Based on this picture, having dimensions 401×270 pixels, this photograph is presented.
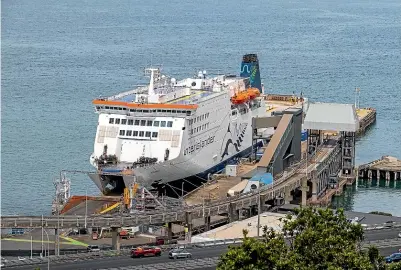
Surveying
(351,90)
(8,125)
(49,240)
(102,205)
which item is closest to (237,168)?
(102,205)

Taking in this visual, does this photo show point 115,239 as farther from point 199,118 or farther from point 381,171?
point 381,171

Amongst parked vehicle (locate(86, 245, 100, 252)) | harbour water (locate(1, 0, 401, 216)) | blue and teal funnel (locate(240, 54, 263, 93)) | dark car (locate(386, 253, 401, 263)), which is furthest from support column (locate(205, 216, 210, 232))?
blue and teal funnel (locate(240, 54, 263, 93))

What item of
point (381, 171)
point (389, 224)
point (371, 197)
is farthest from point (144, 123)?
point (381, 171)

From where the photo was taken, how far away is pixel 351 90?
406 ft

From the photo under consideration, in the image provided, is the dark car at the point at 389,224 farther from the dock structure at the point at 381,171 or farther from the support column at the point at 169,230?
the dock structure at the point at 381,171

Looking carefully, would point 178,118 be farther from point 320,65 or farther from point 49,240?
point 320,65

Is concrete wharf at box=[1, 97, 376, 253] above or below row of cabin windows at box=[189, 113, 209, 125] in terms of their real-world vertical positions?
below

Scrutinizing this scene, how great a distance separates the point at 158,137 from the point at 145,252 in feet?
67.4

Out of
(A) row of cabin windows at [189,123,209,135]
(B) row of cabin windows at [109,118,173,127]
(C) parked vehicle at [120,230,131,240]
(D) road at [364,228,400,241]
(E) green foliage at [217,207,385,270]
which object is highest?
(B) row of cabin windows at [109,118,173,127]

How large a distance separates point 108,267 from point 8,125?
2042 inches

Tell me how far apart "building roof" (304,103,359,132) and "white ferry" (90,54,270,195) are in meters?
6.89

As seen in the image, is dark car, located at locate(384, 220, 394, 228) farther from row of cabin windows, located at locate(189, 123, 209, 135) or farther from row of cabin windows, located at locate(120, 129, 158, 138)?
row of cabin windows, located at locate(120, 129, 158, 138)

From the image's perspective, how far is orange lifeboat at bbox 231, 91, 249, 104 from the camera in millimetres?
79312

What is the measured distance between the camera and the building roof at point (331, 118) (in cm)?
7794
